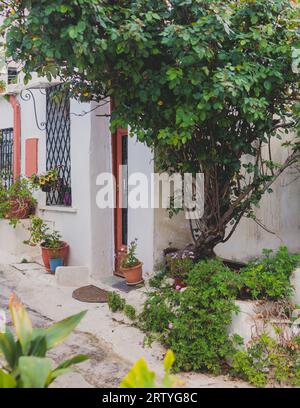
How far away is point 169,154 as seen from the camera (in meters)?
5.39

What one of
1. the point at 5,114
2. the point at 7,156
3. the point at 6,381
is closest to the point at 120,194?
the point at 7,156

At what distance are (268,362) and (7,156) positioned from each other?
316 inches

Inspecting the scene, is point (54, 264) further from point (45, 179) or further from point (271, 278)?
point (271, 278)

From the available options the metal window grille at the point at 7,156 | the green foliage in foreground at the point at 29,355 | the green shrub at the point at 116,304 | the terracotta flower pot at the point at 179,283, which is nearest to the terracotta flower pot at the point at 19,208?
the metal window grille at the point at 7,156

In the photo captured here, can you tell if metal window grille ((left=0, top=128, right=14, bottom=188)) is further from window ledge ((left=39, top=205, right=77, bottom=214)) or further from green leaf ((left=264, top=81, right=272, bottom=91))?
green leaf ((left=264, top=81, right=272, bottom=91))

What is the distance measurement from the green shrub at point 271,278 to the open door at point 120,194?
309 cm

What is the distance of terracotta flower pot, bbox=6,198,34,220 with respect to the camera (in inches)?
347

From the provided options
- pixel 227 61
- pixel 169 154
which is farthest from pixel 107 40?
pixel 169 154

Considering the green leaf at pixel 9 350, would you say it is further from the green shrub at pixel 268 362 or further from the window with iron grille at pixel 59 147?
the window with iron grille at pixel 59 147

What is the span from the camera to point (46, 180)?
8250 millimetres

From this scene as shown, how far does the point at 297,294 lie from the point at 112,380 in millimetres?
1913
